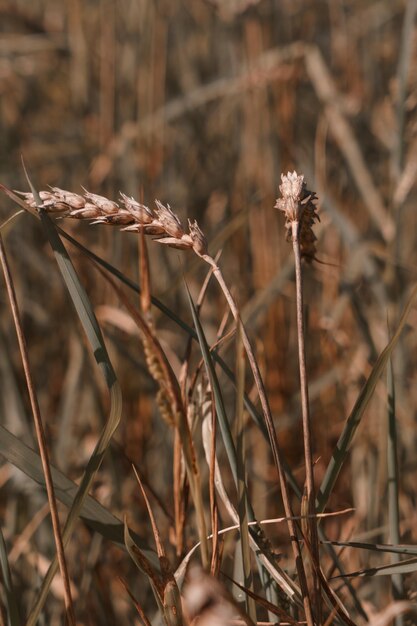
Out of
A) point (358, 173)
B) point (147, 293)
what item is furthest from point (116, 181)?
point (147, 293)

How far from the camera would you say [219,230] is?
135 centimetres

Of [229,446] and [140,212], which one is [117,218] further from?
[229,446]

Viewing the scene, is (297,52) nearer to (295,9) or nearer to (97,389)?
(295,9)

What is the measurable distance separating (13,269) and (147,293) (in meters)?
1.01

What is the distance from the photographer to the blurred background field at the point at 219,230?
3.15 ft

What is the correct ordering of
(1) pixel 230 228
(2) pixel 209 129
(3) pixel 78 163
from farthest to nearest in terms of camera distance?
(2) pixel 209 129, (3) pixel 78 163, (1) pixel 230 228

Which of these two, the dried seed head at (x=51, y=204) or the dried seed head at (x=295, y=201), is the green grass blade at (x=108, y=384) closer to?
the dried seed head at (x=51, y=204)

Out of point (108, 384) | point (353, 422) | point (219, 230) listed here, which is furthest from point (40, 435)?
point (219, 230)

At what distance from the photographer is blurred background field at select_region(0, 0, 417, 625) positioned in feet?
3.15

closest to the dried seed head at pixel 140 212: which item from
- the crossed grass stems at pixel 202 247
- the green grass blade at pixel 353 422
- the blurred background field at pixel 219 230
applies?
the crossed grass stems at pixel 202 247

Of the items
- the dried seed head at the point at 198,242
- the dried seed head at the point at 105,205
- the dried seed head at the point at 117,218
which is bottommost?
the dried seed head at the point at 198,242

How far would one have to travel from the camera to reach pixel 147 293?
18.7 inches

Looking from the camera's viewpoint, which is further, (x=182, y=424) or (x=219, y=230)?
(x=219, y=230)

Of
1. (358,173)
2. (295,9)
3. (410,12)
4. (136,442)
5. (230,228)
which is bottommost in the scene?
(136,442)
